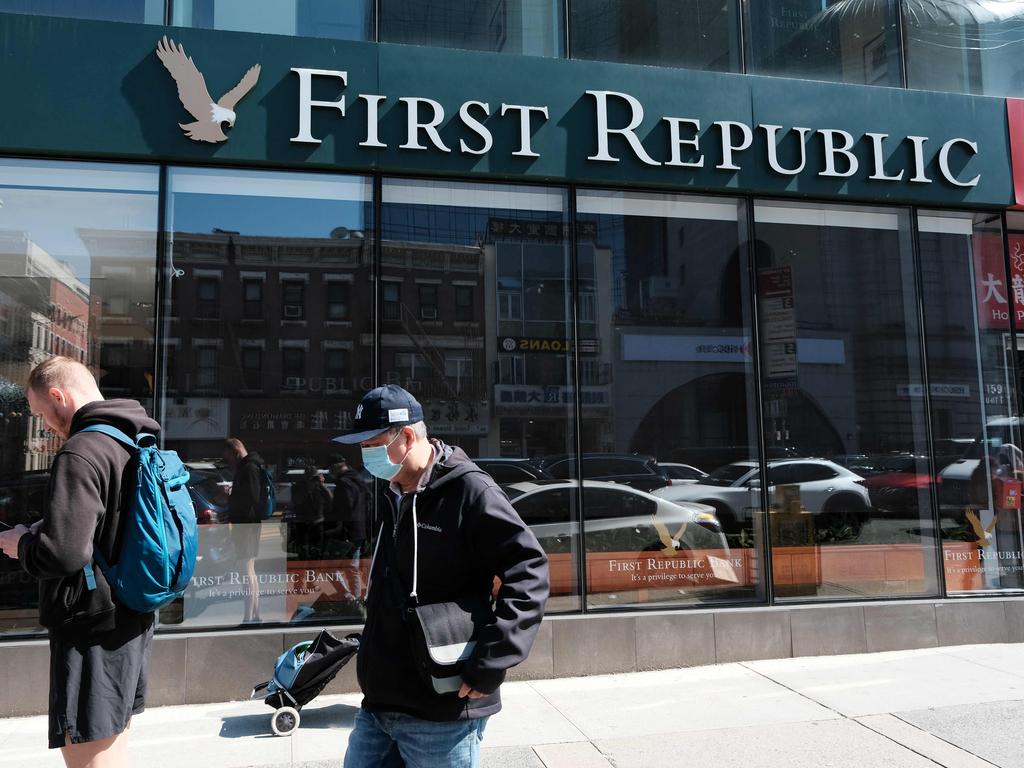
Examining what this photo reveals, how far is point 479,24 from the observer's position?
23.3ft

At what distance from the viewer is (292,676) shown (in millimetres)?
5086

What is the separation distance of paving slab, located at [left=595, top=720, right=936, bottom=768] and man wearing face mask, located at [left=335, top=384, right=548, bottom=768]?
8.43 ft

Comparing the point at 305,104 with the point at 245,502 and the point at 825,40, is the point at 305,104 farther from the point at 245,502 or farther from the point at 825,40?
the point at 825,40

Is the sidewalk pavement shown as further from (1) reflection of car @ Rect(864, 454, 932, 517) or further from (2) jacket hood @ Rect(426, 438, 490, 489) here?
(2) jacket hood @ Rect(426, 438, 490, 489)

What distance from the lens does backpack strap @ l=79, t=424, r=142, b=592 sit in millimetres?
2703

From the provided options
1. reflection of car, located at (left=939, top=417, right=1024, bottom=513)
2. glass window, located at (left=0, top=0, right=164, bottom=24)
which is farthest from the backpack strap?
reflection of car, located at (left=939, top=417, right=1024, bottom=513)

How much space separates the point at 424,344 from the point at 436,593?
15.2ft

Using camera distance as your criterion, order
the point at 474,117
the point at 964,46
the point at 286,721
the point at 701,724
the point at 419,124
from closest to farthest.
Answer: the point at 286,721 < the point at 701,724 < the point at 419,124 < the point at 474,117 < the point at 964,46

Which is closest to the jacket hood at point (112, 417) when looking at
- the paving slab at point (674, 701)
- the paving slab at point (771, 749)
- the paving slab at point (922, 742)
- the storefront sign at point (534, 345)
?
the paving slab at point (771, 749)

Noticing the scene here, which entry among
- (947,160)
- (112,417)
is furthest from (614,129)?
(112,417)

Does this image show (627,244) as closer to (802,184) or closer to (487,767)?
(802,184)

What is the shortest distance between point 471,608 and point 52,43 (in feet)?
19.7

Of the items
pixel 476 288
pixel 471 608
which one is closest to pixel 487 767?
pixel 471 608

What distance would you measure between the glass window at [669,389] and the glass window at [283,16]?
2.46 metres
